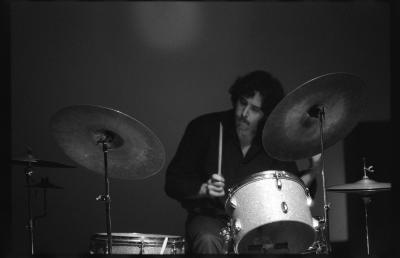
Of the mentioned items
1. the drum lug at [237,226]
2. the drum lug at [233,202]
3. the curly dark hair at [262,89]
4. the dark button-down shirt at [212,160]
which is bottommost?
the drum lug at [237,226]

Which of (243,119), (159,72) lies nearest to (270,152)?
(243,119)

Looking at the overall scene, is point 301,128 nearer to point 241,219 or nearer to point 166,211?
point 241,219

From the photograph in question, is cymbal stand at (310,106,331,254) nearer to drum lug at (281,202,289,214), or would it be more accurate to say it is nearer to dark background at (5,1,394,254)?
drum lug at (281,202,289,214)

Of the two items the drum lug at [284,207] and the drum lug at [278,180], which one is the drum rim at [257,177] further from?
the drum lug at [284,207]

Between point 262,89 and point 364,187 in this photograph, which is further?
point 262,89

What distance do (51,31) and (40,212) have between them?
120cm

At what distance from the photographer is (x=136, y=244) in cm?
335

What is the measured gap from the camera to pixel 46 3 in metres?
4.43

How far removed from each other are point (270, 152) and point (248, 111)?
0.58 meters

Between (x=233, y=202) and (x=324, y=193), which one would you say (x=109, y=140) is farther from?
(x=324, y=193)

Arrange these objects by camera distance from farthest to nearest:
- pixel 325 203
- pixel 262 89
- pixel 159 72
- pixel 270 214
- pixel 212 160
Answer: pixel 159 72 < pixel 262 89 < pixel 212 160 < pixel 325 203 < pixel 270 214

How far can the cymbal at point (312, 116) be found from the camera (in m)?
3.29

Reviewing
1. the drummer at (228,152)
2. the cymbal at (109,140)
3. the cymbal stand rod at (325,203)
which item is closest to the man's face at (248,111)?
the drummer at (228,152)

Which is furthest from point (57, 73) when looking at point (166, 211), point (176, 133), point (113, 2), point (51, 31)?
point (166, 211)
